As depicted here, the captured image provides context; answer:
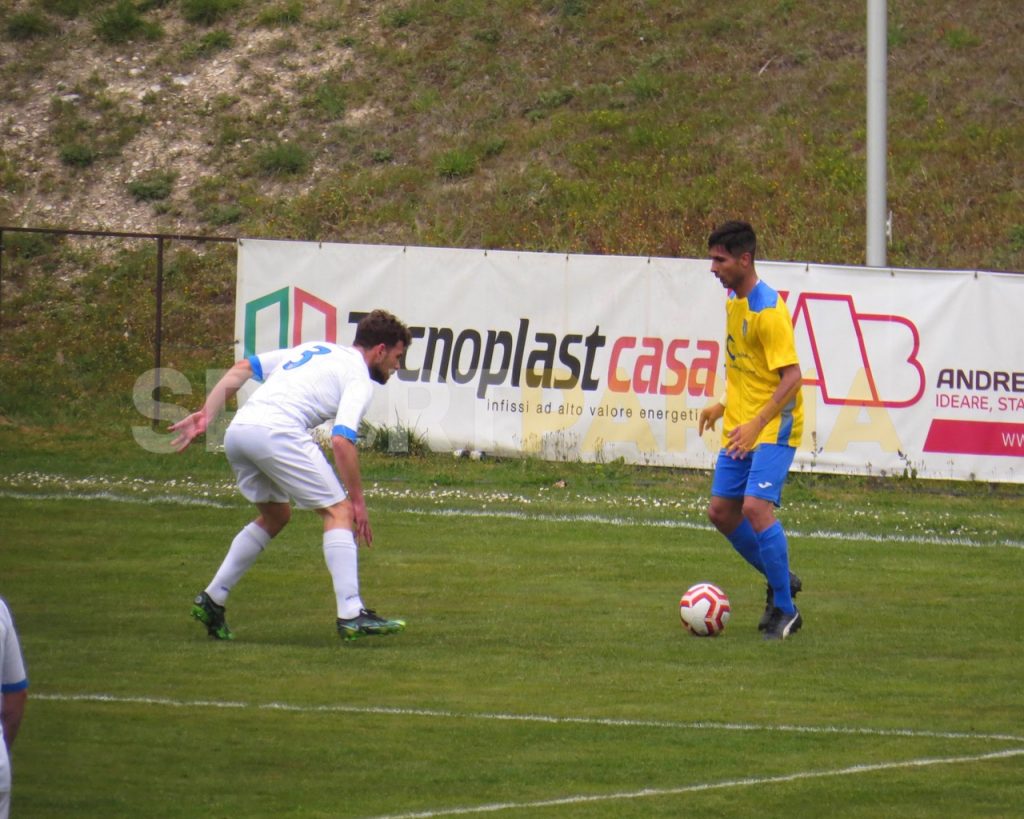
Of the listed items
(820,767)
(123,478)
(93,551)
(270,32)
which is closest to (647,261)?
(123,478)

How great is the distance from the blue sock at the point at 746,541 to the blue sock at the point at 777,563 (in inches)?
12.5

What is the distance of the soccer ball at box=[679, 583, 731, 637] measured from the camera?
10.1m

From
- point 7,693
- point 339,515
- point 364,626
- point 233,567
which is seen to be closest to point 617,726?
point 364,626

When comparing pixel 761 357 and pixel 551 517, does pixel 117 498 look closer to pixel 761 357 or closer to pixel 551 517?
pixel 551 517

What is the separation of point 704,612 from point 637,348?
869 cm

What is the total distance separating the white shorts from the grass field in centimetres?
85

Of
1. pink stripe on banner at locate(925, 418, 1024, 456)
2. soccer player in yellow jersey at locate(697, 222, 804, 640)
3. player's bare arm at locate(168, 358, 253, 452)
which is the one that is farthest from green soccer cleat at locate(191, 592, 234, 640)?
pink stripe on banner at locate(925, 418, 1024, 456)

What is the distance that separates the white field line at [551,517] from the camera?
14.7 meters

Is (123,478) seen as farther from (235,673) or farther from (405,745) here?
(405,745)

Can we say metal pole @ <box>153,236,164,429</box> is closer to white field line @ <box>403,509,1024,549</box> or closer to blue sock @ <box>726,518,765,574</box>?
white field line @ <box>403,509,1024,549</box>

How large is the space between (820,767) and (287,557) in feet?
22.3

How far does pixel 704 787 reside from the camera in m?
6.78

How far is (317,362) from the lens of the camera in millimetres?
9914

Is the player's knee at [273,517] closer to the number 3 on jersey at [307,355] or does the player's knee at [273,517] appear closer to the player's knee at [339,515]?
the player's knee at [339,515]
